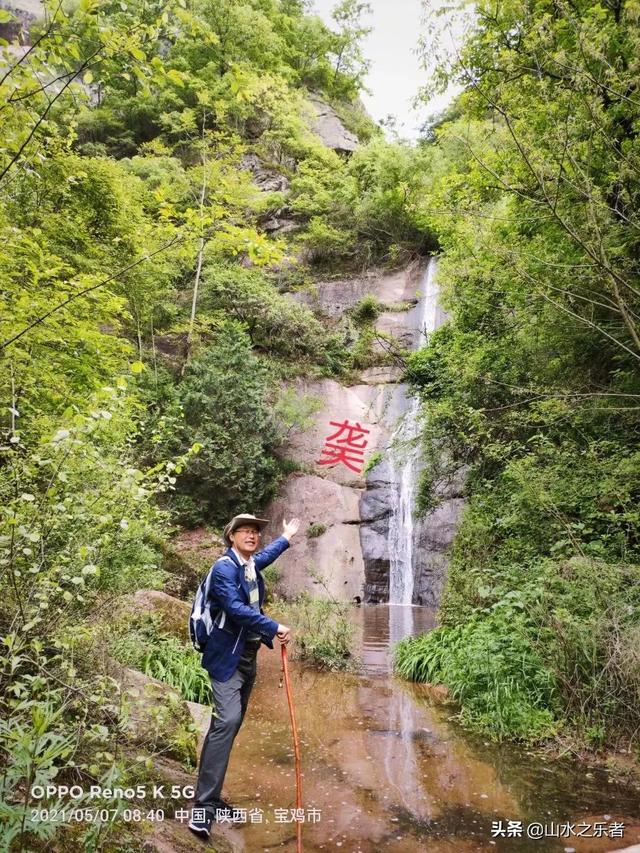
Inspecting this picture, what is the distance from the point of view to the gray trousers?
10.0 feet

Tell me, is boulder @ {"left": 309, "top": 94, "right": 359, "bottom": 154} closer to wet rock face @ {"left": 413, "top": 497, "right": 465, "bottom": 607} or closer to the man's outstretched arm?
wet rock face @ {"left": 413, "top": 497, "right": 465, "bottom": 607}

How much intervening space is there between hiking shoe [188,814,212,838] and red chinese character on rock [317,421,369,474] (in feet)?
45.2

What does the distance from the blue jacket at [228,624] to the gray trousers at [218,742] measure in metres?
0.09

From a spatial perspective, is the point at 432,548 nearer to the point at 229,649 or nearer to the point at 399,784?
the point at 399,784

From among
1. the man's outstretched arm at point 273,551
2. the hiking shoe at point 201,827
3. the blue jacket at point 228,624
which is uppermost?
the man's outstretched arm at point 273,551

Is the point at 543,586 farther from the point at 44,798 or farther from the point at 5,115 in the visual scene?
the point at 5,115

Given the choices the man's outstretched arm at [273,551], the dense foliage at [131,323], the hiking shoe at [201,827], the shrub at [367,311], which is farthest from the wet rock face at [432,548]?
the hiking shoe at [201,827]

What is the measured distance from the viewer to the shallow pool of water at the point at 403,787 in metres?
3.24

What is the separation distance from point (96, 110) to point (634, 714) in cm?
2821

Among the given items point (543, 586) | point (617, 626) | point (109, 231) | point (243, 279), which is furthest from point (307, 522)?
point (617, 626)

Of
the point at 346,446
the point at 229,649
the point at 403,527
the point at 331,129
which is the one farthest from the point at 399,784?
the point at 331,129

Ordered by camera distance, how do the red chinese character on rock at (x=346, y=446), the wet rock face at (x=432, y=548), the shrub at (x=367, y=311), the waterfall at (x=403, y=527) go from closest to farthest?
the wet rock face at (x=432, y=548) < the waterfall at (x=403, y=527) < the red chinese character on rock at (x=346, y=446) < the shrub at (x=367, y=311)

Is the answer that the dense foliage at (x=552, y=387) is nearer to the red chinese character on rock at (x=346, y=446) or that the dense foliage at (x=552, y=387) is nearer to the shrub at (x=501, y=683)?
the shrub at (x=501, y=683)

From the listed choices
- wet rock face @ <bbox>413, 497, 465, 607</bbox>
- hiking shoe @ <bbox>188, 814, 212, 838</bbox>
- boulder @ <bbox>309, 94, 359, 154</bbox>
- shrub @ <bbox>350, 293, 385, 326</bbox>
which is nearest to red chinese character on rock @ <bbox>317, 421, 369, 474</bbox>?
wet rock face @ <bbox>413, 497, 465, 607</bbox>
